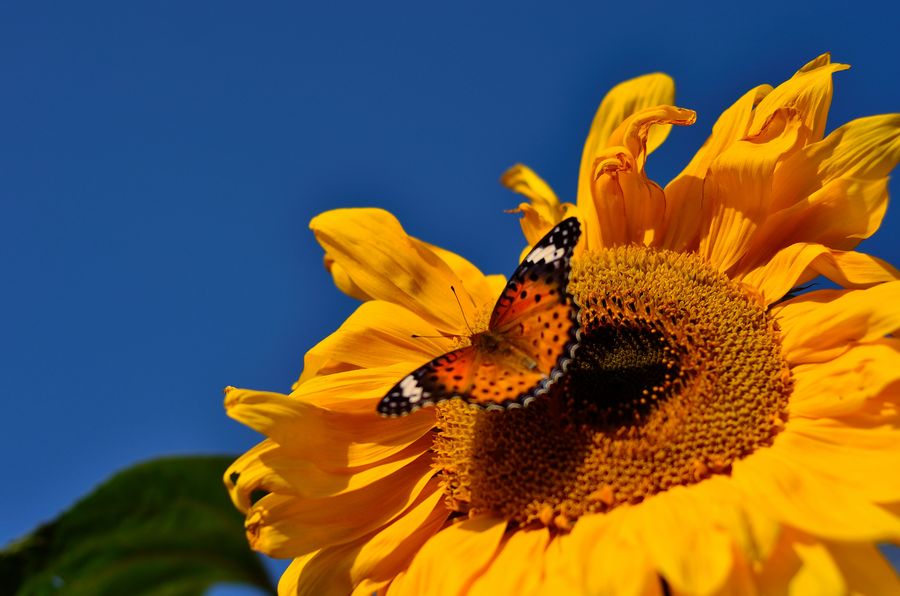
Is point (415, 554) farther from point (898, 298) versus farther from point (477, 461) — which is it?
point (898, 298)

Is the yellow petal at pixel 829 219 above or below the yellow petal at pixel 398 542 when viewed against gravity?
above

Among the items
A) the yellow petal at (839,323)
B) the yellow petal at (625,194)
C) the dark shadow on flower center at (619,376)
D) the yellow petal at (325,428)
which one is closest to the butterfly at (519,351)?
the dark shadow on flower center at (619,376)

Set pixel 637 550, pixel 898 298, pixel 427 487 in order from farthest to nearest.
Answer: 1. pixel 427 487
2. pixel 898 298
3. pixel 637 550

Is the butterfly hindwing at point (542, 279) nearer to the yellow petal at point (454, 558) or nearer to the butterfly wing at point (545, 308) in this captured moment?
the butterfly wing at point (545, 308)

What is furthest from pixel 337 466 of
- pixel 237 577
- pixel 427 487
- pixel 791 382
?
pixel 791 382

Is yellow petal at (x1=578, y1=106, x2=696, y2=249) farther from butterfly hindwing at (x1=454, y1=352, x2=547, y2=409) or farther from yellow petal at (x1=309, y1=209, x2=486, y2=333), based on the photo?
butterfly hindwing at (x1=454, y1=352, x2=547, y2=409)

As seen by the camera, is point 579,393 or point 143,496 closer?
point 143,496

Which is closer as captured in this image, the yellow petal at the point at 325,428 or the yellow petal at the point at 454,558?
the yellow petal at the point at 454,558

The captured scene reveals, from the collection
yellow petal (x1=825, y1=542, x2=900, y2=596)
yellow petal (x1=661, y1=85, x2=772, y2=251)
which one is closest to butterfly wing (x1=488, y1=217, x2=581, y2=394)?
yellow petal (x1=661, y1=85, x2=772, y2=251)
